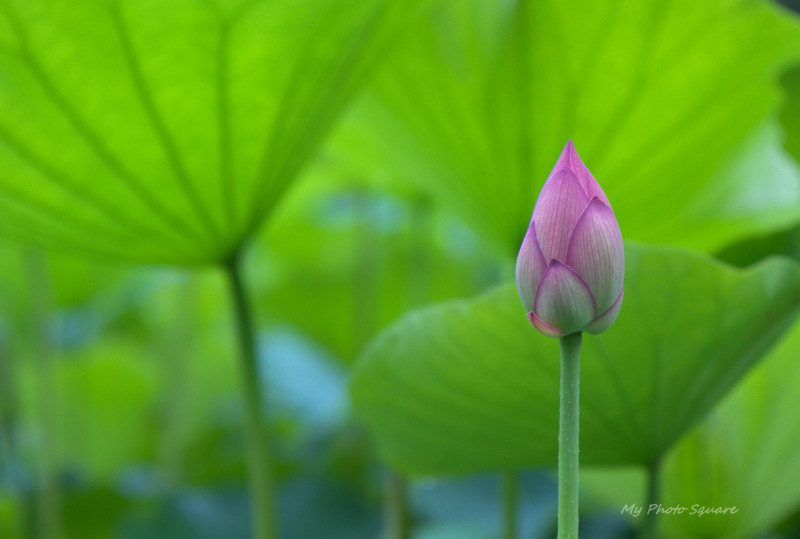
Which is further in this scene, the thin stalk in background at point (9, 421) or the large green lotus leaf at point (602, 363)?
the thin stalk in background at point (9, 421)

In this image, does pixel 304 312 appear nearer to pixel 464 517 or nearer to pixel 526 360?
pixel 464 517

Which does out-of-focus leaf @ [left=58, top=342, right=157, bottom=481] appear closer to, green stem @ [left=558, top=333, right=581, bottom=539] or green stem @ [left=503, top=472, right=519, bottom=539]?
green stem @ [left=503, top=472, right=519, bottom=539]

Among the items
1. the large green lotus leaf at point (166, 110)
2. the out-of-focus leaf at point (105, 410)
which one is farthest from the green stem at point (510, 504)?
the out-of-focus leaf at point (105, 410)

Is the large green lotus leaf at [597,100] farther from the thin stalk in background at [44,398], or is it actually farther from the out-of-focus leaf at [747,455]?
the thin stalk in background at [44,398]

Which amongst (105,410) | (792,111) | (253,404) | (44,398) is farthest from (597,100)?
(105,410)

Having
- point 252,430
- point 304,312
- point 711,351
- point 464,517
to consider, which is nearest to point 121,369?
point 304,312

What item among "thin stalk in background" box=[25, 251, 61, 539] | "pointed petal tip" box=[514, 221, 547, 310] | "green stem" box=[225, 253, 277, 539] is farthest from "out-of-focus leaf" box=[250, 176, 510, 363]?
"pointed petal tip" box=[514, 221, 547, 310]
